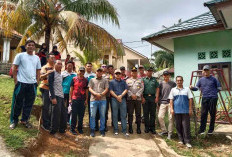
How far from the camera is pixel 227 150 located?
15.7ft

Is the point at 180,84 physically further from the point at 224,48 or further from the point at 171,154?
the point at 224,48

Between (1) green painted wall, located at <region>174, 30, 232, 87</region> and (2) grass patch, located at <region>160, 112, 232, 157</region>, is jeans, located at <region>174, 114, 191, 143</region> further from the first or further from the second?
(1) green painted wall, located at <region>174, 30, 232, 87</region>

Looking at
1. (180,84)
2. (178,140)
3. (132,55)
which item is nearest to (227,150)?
(178,140)

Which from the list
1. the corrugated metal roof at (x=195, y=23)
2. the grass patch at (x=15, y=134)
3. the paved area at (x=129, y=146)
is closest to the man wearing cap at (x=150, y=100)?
the paved area at (x=129, y=146)

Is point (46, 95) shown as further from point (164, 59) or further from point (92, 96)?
point (164, 59)

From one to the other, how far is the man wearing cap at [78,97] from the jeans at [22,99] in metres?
0.98

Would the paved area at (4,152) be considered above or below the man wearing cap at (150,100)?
below

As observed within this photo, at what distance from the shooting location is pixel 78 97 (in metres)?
4.80

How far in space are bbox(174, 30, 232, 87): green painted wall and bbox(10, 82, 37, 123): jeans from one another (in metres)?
5.90

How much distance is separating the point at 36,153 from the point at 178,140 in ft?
11.6

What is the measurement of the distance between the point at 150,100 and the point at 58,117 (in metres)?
2.52

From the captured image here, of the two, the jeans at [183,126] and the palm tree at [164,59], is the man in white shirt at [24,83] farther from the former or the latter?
the palm tree at [164,59]

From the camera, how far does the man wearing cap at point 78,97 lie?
189 inches

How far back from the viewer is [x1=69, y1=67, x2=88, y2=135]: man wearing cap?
480cm
